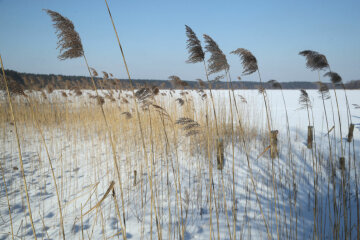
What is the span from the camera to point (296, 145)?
12.8 ft

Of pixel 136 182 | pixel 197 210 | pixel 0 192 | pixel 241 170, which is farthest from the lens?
pixel 241 170

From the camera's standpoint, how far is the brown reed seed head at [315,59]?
1901 mm

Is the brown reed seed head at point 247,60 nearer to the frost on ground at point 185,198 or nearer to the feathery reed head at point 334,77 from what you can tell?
the frost on ground at point 185,198

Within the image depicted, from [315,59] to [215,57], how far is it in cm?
139

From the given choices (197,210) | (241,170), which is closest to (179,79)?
(241,170)

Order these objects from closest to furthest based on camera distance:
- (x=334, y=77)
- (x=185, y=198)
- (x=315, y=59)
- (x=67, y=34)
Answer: (x=67, y=34) → (x=315, y=59) → (x=185, y=198) → (x=334, y=77)

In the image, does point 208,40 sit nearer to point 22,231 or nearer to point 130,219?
point 130,219

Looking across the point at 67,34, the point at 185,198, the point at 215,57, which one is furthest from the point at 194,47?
the point at 185,198

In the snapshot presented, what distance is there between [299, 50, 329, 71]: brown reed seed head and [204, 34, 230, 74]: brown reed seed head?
1.15 meters

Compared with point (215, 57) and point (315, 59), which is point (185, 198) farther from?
point (315, 59)

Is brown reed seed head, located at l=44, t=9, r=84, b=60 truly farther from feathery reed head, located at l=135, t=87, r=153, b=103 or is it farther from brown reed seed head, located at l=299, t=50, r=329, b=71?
brown reed seed head, located at l=299, t=50, r=329, b=71

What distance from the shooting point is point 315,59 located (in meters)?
1.93

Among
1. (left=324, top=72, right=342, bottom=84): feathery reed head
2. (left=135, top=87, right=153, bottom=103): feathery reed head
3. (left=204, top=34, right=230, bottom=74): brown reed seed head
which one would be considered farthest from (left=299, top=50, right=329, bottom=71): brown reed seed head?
(left=135, top=87, right=153, bottom=103): feathery reed head

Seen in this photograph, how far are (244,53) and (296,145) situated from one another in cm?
348
